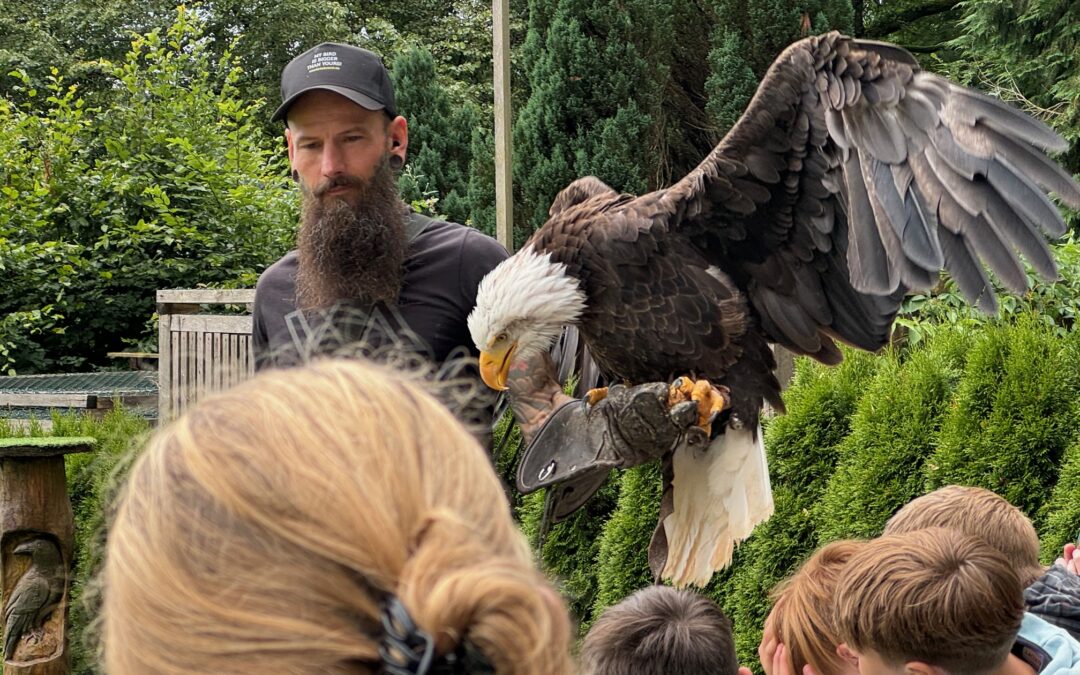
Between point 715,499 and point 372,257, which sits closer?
point 715,499

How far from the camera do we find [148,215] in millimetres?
7973

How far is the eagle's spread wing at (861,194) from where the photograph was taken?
191 cm

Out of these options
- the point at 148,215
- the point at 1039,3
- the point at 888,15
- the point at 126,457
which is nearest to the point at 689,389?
the point at 126,457

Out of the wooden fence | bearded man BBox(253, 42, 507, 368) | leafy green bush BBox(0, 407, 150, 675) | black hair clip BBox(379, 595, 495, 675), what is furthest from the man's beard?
the wooden fence

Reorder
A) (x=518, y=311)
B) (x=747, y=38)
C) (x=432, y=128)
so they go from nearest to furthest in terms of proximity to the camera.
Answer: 1. (x=518, y=311)
2. (x=747, y=38)
3. (x=432, y=128)

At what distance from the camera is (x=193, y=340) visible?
20.4ft

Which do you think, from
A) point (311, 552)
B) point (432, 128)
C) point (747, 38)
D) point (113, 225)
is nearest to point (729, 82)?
point (747, 38)

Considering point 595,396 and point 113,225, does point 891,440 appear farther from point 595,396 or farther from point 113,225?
point 113,225

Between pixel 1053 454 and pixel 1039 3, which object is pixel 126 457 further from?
pixel 1039 3

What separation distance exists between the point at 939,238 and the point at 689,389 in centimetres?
51

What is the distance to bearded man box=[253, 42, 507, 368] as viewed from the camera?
219cm

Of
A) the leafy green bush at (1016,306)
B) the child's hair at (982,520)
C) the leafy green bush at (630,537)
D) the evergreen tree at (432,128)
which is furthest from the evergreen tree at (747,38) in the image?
the child's hair at (982,520)

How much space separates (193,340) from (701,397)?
4.73m

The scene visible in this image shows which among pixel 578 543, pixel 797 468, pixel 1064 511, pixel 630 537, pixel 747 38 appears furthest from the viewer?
pixel 747 38
